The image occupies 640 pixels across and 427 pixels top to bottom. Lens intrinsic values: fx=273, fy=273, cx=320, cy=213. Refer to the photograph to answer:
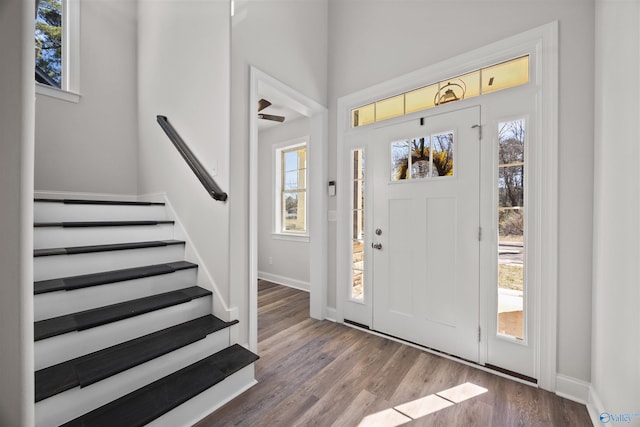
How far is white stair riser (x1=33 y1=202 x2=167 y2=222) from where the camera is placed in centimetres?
200

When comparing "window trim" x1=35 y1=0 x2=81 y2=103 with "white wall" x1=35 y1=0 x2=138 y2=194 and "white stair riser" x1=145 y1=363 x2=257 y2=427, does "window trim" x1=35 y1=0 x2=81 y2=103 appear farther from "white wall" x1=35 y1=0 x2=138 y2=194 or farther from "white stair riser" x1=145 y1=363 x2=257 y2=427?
"white stair riser" x1=145 y1=363 x2=257 y2=427

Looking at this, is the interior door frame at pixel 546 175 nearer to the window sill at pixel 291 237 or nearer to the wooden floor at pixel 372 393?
the wooden floor at pixel 372 393

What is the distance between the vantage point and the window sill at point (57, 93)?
2723 mm

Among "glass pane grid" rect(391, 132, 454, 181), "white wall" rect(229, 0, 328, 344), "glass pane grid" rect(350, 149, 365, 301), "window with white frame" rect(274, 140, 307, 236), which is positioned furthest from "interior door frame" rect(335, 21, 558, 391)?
"window with white frame" rect(274, 140, 307, 236)

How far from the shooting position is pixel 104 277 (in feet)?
5.68

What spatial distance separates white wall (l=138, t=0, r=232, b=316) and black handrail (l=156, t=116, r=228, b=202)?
5 cm

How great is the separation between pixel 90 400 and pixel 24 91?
1.59 m

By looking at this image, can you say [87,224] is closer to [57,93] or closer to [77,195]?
[77,195]

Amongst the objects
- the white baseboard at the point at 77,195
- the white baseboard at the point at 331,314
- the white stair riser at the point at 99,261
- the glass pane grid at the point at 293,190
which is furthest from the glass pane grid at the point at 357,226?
the white baseboard at the point at 77,195

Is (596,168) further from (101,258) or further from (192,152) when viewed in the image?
(101,258)

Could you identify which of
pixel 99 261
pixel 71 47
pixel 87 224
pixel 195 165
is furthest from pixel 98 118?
pixel 99 261

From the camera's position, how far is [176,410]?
1.42m

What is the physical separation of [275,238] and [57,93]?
3.12 m

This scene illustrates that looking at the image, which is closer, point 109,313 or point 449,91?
point 109,313
